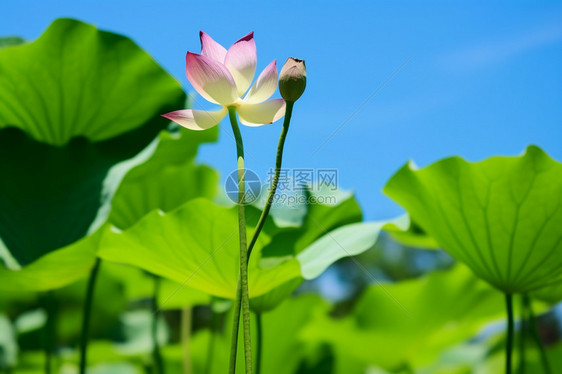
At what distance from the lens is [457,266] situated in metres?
0.95

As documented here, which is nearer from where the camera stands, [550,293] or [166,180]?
[550,293]

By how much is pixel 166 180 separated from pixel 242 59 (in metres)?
0.53

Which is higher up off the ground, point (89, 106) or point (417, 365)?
point (89, 106)

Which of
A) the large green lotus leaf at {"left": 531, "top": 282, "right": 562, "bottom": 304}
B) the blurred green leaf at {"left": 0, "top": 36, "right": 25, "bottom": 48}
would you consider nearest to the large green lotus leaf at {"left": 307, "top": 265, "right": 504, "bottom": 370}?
the large green lotus leaf at {"left": 531, "top": 282, "right": 562, "bottom": 304}

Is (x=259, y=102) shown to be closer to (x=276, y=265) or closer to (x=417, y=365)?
(x=276, y=265)

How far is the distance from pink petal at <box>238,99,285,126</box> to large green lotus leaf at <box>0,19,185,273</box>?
0.37m

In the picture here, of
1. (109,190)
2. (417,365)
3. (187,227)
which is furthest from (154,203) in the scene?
(417,365)

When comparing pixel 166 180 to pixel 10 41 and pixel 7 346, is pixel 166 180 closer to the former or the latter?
pixel 10 41

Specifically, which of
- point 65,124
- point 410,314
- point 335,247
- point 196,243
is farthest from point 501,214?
point 65,124

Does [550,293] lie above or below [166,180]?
below

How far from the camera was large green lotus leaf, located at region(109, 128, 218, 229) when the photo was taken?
0.65m

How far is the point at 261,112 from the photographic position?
27cm

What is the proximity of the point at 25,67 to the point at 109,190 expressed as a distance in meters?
0.21

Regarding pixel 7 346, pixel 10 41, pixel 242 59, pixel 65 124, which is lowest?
pixel 7 346
